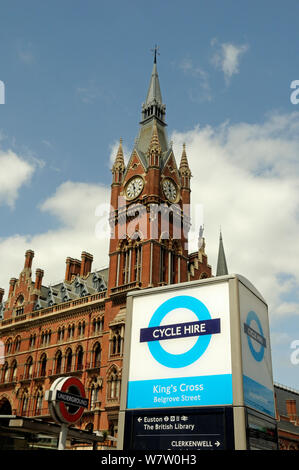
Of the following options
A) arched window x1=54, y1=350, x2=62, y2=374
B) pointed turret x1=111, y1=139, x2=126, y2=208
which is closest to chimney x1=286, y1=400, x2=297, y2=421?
arched window x1=54, y1=350, x2=62, y2=374

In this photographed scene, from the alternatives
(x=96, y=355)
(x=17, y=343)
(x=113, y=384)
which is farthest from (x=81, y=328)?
(x=17, y=343)

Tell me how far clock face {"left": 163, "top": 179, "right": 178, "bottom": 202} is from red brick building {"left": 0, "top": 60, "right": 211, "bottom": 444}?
0.14 metres

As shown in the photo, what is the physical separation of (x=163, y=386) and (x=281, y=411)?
193 feet

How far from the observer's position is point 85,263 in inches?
2717

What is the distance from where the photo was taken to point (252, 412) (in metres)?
15.2

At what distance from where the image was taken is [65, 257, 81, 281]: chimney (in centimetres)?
6849

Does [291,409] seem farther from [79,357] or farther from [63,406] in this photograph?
[63,406]

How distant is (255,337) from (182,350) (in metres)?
2.65

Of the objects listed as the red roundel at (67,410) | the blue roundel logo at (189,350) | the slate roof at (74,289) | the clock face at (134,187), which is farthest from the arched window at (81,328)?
the red roundel at (67,410)

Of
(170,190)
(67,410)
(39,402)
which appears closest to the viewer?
(67,410)

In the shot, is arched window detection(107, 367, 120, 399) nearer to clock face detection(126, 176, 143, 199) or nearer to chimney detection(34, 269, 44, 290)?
clock face detection(126, 176, 143, 199)

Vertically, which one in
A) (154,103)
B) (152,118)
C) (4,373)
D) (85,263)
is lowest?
(4,373)

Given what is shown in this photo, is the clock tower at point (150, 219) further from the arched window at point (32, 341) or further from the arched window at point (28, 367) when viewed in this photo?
the arched window at point (28, 367)
